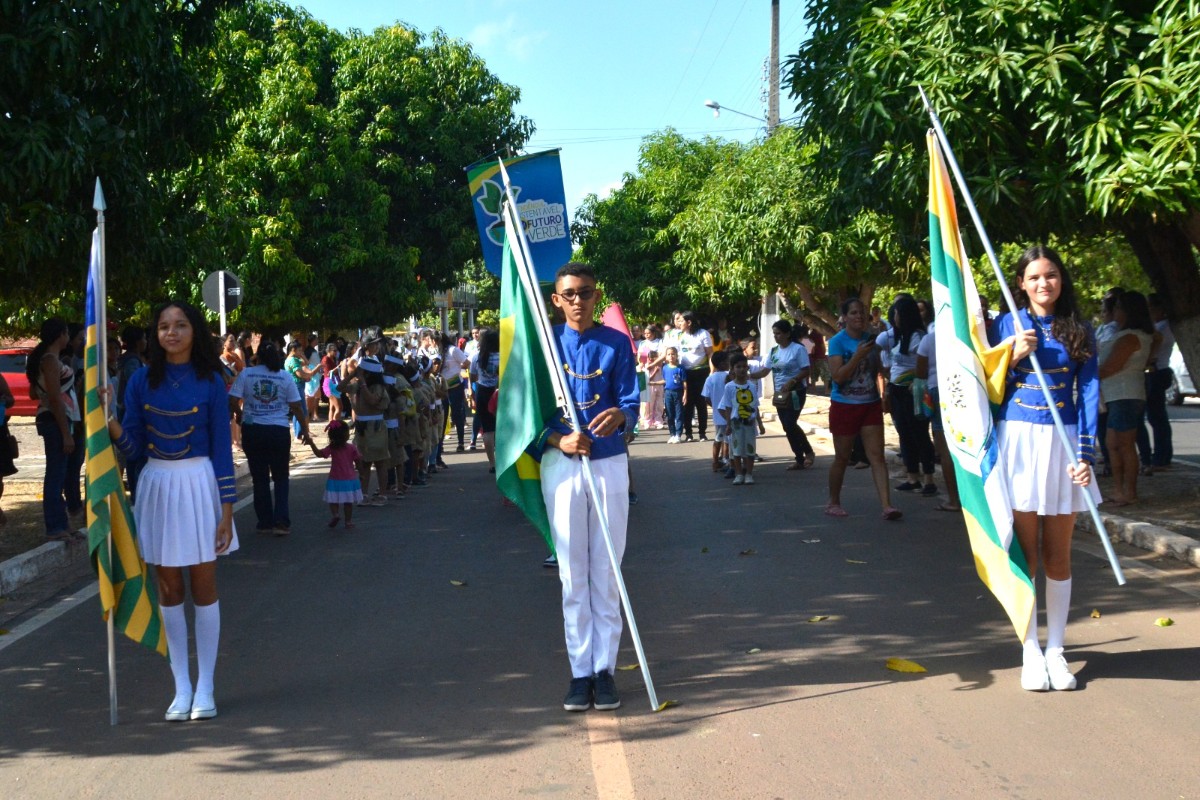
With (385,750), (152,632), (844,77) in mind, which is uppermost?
(844,77)

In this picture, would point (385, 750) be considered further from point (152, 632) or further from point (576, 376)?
point (576, 376)

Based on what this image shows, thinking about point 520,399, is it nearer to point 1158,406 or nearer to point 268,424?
point 268,424

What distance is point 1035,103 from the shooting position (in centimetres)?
898

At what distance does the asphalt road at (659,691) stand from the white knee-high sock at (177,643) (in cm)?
22

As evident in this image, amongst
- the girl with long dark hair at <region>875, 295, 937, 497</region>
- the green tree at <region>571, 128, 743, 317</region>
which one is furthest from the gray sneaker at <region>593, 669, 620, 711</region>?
the green tree at <region>571, 128, 743, 317</region>

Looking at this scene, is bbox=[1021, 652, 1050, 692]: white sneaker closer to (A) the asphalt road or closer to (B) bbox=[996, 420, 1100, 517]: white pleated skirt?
(A) the asphalt road

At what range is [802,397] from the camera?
15758 mm

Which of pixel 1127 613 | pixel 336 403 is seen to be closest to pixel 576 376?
pixel 1127 613

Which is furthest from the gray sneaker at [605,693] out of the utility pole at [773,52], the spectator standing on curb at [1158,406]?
the utility pole at [773,52]

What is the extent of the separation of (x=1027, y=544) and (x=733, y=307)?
4186 cm

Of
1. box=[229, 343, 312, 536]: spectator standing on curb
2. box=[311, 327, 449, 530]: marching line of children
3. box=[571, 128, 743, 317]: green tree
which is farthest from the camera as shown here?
box=[571, 128, 743, 317]: green tree

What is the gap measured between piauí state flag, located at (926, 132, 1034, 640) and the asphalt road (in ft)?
1.73

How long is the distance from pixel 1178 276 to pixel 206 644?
893 cm

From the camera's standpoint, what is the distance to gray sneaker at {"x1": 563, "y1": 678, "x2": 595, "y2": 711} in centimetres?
568
